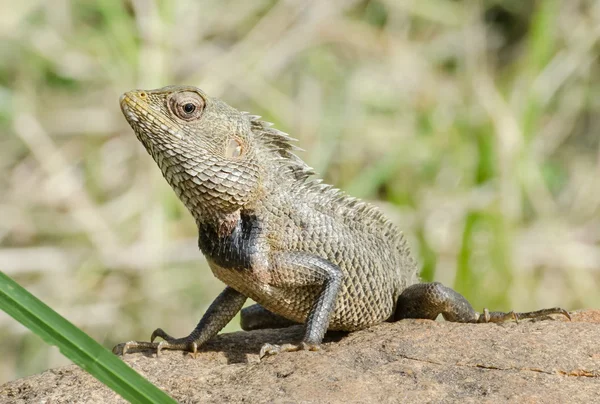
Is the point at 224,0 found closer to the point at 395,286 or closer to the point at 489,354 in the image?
the point at 395,286

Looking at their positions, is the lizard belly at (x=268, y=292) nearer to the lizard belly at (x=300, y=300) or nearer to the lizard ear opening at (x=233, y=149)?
the lizard belly at (x=300, y=300)

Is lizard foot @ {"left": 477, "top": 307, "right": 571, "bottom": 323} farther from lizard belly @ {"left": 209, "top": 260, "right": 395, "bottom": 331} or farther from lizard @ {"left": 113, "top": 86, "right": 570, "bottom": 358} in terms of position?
lizard belly @ {"left": 209, "top": 260, "right": 395, "bottom": 331}

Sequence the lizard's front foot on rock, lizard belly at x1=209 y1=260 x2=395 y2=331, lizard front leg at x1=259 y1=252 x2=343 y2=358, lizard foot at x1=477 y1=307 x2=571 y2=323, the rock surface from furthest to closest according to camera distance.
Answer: lizard foot at x1=477 y1=307 x2=571 y2=323, the lizard's front foot on rock, lizard belly at x1=209 y1=260 x2=395 y2=331, lizard front leg at x1=259 y1=252 x2=343 y2=358, the rock surface

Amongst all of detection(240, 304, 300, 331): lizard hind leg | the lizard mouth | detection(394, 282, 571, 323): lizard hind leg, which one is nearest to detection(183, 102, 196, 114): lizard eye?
the lizard mouth

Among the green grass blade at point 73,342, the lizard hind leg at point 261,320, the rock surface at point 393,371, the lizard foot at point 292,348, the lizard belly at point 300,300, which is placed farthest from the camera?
the lizard hind leg at point 261,320

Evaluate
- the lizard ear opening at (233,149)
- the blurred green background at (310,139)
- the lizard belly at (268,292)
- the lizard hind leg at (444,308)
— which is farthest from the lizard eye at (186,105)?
the blurred green background at (310,139)

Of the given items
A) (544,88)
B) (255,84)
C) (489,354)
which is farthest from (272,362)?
(544,88)

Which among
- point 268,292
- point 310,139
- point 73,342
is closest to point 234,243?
point 268,292
